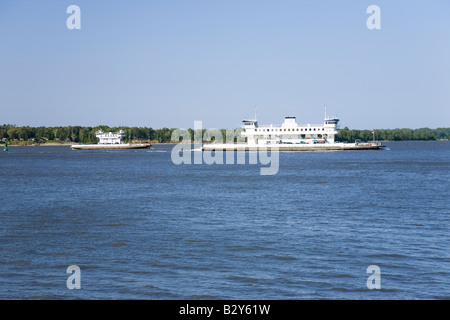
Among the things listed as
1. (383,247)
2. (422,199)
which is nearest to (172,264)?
(383,247)

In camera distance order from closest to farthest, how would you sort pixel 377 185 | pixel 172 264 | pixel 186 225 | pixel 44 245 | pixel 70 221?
pixel 172 264
pixel 44 245
pixel 186 225
pixel 70 221
pixel 377 185

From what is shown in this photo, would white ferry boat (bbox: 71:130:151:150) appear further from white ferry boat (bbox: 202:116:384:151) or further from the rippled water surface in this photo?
the rippled water surface

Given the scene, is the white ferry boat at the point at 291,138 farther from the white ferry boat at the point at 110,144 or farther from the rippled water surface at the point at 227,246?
the rippled water surface at the point at 227,246

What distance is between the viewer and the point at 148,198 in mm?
40125

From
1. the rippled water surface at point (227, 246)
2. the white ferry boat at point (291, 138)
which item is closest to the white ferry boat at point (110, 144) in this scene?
the white ferry boat at point (291, 138)

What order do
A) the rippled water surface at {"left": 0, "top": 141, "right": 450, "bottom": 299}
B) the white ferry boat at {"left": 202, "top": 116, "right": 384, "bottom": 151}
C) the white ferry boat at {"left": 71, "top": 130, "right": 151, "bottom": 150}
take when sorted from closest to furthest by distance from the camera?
the rippled water surface at {"left": 0, "top": 141, "right": 450, "bottom": 299}, the white ferry boat at {"left": 202, "top": 116, "right": 384, "bottom": 151}, the white ferry boat at {"left": 71, "top": 130, "right": 151, "bottom": 150}

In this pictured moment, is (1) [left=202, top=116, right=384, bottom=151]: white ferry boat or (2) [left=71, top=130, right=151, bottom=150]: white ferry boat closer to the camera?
(1) [left=202, top=116, right=384, bottom=151]: white ferry boat

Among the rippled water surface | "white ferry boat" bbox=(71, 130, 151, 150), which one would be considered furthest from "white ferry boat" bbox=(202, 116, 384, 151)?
the rippled water surface

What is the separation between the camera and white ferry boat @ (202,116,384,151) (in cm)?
14912

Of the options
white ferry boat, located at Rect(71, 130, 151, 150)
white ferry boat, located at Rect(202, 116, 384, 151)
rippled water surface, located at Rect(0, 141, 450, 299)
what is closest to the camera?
rippled water surface, located at Rect(0, 141, 450, 299)

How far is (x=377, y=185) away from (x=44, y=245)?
1399 inches

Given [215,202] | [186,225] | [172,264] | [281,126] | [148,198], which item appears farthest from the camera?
[281,126]
